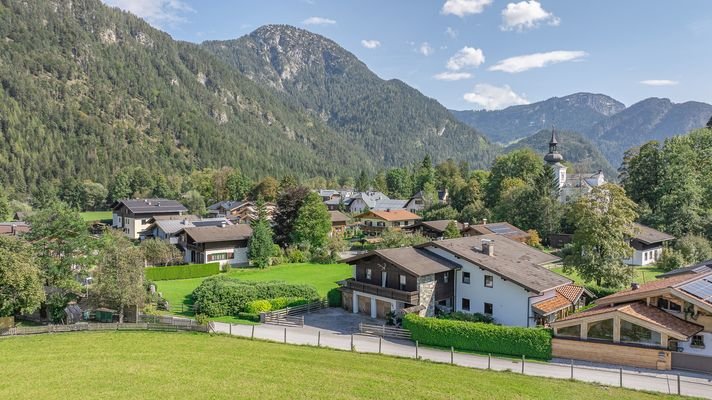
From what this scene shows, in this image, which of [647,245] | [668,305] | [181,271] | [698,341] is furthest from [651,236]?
[181,271]

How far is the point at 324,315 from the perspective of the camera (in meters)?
37.6

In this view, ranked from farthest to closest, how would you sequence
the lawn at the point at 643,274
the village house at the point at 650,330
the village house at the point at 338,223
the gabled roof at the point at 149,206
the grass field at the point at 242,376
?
1. the village house at the point at 338,223
2. the gabled roof at the point at 149,206
3. the lawn at the point at 643,274
4. the village house at the point at 650,330
5. the grass field at the point at 242,376

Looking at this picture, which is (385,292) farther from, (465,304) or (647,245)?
(647,245)

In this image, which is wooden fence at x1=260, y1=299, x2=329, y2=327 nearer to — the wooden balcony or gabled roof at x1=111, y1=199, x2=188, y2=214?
the wooden balcony

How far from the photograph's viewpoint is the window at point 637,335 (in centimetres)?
2570

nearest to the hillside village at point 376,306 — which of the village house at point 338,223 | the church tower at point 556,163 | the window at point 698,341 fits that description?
the window at point 698,341

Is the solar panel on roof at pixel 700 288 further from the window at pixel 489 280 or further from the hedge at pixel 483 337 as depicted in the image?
the window at pixel 489 280

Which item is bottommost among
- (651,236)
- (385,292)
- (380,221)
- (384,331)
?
(384,331)

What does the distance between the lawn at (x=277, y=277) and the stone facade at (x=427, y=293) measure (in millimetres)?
12289

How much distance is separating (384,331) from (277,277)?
25182 mm

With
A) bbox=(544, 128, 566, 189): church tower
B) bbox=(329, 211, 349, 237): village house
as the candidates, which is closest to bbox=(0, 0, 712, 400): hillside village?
bbox=(329, 211, 349, 237): village house

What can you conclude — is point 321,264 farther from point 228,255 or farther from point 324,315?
point 324,315

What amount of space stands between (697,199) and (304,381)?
6434 cm

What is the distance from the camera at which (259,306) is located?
37062 millimetres
